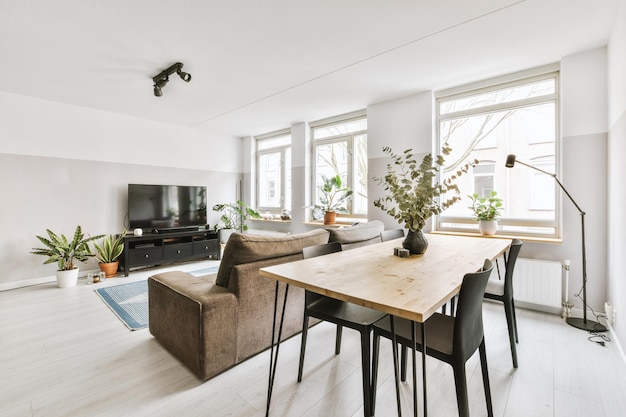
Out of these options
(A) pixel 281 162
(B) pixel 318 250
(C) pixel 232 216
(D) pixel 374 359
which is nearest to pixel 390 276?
(D) pixel 374 359

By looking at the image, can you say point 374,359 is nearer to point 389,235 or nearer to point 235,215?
point 389,235

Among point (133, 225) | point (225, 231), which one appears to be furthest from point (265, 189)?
point (133, 225)

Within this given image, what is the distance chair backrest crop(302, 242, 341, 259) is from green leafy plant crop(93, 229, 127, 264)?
3840 millimetres

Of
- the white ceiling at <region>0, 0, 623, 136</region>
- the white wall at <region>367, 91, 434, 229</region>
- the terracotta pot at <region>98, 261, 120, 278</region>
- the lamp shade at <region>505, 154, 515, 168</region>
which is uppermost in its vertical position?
the white ceiling at <region>0, 0, 623, 136</region>

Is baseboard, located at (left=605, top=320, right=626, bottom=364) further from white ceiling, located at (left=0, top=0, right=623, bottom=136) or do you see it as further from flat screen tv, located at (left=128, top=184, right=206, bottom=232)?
flat screen tv, located at (left=128, top=184, right=206, bottom=232)

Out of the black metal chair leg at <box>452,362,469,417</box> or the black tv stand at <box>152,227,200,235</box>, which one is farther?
the black tv stand at <box>152,227,200,235</box>

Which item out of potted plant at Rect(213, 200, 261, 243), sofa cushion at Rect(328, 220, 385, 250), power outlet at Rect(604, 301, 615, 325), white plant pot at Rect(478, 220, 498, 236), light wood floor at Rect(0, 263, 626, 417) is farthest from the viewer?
potted plant at Rect(213, 200, 261, 243)

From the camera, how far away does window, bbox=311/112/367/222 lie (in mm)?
4754

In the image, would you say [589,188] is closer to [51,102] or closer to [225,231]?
[225,231]

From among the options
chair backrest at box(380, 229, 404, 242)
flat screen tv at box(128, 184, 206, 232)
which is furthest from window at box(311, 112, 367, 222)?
flat screen tv at box(128, 184, 206, 232)

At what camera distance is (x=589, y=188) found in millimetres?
2766

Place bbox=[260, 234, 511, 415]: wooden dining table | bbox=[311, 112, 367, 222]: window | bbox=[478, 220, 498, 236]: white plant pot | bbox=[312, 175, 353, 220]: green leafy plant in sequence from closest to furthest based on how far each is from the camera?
bbox=[260, 234, 511, 415]: wooden dining table < bbox=[478, 220, 498, 236]: white plant pot < bbox=[312, 175, 353, 220]: green leafy plant < bbox=[311, 112, 367, 222]: window

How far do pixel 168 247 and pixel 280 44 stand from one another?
12.1ft

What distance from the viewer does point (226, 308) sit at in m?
1.86
